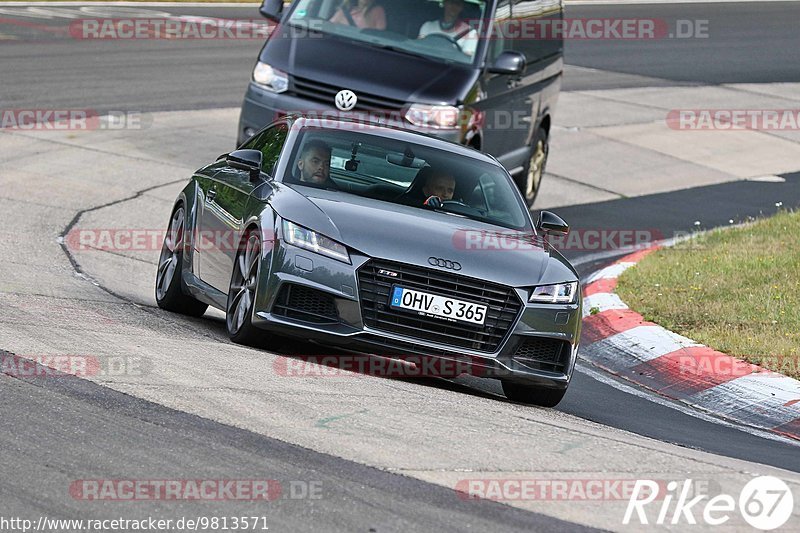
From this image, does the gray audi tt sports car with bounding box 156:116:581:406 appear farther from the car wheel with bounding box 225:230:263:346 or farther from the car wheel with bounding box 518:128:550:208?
the car wheel with bounding box 518:128:550:208

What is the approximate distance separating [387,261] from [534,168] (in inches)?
351

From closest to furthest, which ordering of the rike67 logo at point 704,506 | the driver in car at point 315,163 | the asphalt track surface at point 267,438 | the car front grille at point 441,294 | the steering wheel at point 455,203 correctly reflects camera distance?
the asphalt track surface at point 267,438 → the rike67 logo at point 704,506 → the car front grille at point 441,294 → the driver in car at point 315,163 → the steering wheel at point 455,203

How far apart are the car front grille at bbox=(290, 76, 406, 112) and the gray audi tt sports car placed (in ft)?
13.7

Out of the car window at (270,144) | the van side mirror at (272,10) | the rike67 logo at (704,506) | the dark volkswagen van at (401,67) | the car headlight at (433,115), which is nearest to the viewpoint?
the rike67 logo at (704,506)

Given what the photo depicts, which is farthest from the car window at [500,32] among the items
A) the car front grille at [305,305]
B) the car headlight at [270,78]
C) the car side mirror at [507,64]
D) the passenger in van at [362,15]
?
the car front grille at [305,305]

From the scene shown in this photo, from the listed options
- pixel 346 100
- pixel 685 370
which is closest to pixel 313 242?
pixel 685 370

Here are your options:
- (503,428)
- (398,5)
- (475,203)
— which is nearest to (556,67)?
(398,5)

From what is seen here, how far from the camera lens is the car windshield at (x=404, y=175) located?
30.1 feet

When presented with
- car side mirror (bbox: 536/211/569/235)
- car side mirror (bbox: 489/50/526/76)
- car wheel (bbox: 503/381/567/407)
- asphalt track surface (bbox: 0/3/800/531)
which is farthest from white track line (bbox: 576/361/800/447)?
car side mirror (bbox: 489/50/526/76)

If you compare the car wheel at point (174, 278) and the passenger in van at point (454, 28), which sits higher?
the passenger in van at point (454, 28)

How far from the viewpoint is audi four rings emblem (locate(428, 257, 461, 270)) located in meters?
8.10

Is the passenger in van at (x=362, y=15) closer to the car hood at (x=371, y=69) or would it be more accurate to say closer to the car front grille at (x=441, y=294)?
the car hood at (x=371, y=69)

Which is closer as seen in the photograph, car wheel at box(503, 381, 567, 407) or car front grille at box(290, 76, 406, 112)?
car wheel at box(503, 381, 567, 407)

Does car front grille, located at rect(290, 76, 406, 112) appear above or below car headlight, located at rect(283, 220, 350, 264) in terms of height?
below
